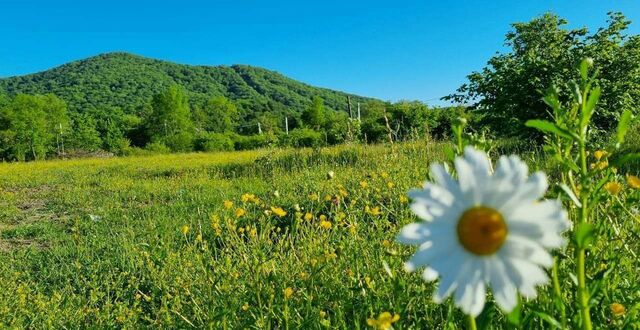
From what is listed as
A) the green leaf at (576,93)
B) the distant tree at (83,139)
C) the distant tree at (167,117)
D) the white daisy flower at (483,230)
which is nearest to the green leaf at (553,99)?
the green leaf at (576,93)

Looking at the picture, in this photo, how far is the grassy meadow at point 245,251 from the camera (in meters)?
1.46

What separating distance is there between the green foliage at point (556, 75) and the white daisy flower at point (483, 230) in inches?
286

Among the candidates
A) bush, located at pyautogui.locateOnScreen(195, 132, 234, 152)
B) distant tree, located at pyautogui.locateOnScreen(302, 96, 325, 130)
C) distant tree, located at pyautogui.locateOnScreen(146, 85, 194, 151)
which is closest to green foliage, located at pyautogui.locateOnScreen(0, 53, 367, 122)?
distant tree, located at pyautogui.locateOnScreen(146, 85, 194, 151)

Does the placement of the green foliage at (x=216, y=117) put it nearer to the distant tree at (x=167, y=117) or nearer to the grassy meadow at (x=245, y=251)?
the distant tree at (x=167, y=117)

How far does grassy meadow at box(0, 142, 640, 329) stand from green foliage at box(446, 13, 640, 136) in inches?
75.3

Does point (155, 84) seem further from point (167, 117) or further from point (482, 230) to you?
point (482, 230)

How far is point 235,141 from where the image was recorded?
37.9 metres

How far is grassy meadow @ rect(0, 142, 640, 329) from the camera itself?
146 centimetres

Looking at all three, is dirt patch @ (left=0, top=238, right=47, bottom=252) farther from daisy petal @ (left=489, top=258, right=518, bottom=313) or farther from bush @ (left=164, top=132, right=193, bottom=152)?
bush @ (left=164, top=132, right=193, bottom=152)

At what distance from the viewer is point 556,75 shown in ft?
24.2

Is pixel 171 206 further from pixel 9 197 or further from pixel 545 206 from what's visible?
pixel 545 206

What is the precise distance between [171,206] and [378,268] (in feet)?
17.5

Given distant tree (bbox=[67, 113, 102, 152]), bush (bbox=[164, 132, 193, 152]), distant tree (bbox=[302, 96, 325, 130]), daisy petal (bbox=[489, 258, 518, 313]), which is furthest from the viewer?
distant tree (bbox=[302, 96, 325, 130])

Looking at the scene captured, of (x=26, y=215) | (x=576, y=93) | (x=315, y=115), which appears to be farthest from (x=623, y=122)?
(x=315, y=115)
